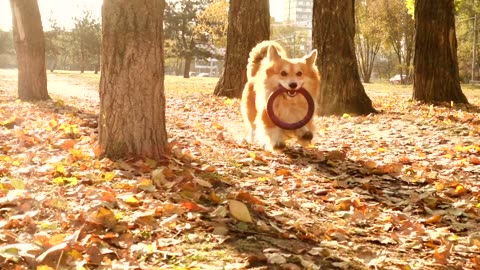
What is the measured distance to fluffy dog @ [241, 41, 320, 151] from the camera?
6.01 metres

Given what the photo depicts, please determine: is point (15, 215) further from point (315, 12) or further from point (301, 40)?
point (301, 40)

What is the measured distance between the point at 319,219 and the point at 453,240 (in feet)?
2.96

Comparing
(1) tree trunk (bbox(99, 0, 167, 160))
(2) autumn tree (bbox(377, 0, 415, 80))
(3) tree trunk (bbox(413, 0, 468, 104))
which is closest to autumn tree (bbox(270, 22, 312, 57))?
(2) autumn tree (bbox(377, 0, 415, 80))

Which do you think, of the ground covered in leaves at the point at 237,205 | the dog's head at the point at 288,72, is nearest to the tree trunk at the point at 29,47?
the ground covered in leaves at the point at 237,205

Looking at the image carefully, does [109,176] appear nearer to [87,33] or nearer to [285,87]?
[285,87]

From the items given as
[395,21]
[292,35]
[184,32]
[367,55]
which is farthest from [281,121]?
[292,35]

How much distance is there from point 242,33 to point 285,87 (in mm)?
6427

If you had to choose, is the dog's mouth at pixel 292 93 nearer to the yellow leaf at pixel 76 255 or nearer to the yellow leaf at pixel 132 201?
the yellow leaf at pixel 132 201

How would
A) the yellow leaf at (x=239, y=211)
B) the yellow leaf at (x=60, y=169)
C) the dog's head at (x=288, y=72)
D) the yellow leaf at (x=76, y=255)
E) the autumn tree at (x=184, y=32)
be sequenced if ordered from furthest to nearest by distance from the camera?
the autumn tree at (x=184, y=32) < the dog's head at (x=288, y=72) < the yellow leaf at (x=60, y=169) < the yellow leaf at (x=239, y=211) < the yellow leaf at (x=76, y=255)

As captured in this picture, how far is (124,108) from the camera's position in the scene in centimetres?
461

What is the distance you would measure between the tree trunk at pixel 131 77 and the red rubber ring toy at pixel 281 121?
1.71 meters

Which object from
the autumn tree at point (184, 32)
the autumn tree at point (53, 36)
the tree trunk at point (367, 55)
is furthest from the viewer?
the autumn tree at point (53, 36)

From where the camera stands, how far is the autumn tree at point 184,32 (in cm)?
5031

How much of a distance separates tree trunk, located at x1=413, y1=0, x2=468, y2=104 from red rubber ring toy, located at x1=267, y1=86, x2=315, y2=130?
531 centimetres
